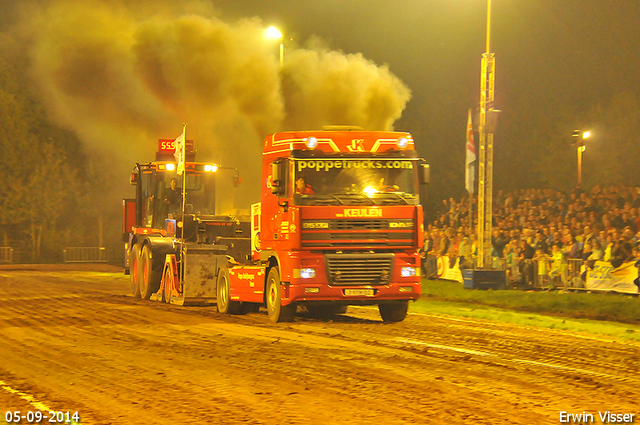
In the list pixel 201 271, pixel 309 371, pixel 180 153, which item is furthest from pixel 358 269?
pixel 180 153

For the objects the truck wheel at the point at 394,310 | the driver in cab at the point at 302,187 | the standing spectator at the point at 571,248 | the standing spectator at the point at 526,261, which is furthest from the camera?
the standing spectator at the point at 526,261

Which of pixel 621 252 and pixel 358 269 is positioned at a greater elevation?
pixel 621 252

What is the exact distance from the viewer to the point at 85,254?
53375 millimetres

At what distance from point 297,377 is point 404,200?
6067 millimetres

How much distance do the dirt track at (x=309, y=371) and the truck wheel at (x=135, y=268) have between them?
6.51 meters

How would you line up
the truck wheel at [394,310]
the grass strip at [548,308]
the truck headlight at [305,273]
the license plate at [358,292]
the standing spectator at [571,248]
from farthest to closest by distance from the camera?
the standing spectator at [571,248] → the grass strip at [548,308] → the truck wheel at [394,310] → the license plate at [358,292] → the truck headlight at [305,273]

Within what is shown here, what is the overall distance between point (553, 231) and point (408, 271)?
10666mm

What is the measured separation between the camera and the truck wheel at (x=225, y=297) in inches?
689

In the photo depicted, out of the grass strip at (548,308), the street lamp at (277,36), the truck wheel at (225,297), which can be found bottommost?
the grass strip at (548,308)

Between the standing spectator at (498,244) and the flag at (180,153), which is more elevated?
the flag at (180,153)

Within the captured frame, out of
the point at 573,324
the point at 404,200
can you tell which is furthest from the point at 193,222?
the point at 573,324

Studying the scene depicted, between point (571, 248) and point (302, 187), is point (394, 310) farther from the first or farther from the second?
point (571, 248)

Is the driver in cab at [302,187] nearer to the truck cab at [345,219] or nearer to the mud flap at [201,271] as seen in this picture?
the truck cab at [345,219]

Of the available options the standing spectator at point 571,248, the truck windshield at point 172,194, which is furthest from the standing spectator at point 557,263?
the truck windshield at point 172,194
